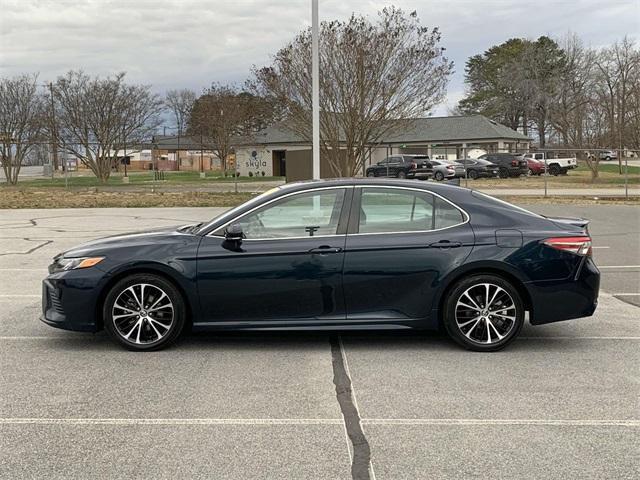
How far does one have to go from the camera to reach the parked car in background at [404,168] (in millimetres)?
41719

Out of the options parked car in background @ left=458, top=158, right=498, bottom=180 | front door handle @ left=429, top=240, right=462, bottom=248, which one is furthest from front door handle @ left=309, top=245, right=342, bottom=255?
parked car in background @ left=458, top=158, right=498, bottom=180

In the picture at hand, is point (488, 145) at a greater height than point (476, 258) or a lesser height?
greater

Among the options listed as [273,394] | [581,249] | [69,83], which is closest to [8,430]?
[273,394]

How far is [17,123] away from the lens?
126ft

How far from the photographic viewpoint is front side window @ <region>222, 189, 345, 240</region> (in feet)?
19.0

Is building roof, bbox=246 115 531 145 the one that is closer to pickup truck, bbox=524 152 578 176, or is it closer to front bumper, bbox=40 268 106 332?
pickup truck, bbox=524 152 578 176

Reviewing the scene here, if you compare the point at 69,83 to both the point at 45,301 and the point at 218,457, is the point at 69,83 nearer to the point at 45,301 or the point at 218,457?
the point at 45,301

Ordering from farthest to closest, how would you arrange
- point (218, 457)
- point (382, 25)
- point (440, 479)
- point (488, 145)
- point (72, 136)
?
point (488, 145), point (72, 136), point (382, 25), point (218, 457), point (440, 479)

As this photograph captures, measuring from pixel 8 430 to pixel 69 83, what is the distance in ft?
146

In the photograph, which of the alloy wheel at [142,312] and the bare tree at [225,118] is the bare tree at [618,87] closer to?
the bare tree at [225,118]

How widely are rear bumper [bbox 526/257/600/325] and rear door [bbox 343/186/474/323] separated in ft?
2.46

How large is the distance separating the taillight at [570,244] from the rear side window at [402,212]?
80 centimetres

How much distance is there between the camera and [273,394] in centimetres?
473

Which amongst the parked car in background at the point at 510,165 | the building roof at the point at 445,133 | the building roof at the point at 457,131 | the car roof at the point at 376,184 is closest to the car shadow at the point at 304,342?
the car roof at the point at 376,184
